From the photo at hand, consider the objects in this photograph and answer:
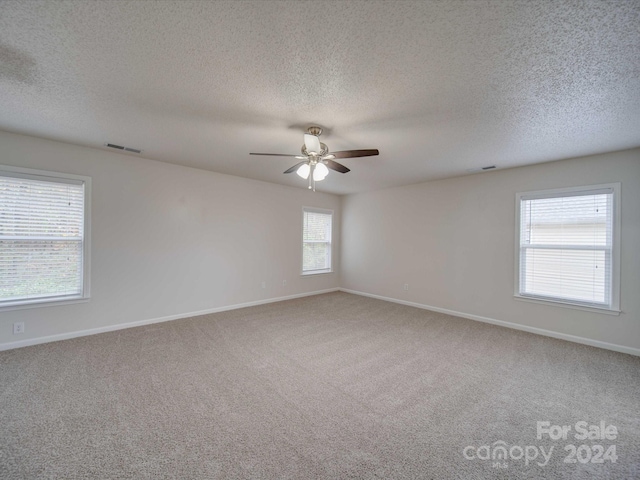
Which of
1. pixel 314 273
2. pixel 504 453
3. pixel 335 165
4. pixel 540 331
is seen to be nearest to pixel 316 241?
pixel 314 273

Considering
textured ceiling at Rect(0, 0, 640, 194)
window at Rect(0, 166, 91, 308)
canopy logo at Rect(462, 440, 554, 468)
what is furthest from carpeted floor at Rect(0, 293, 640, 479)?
textured ceiling at Rect(0, 0, 640, 194)

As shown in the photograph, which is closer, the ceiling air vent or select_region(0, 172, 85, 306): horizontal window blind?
select_region(0, 172, 85, 306): horizontal window blind

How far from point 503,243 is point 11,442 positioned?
5761 mm

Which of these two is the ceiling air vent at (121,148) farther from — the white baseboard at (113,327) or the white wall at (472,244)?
the white wall at (472,244)

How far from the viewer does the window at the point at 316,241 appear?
6.33m

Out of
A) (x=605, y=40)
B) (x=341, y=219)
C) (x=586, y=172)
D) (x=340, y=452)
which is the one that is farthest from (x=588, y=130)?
(x=341, y=219)

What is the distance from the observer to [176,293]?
444 cm

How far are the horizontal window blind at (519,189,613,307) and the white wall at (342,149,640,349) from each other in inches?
6.1

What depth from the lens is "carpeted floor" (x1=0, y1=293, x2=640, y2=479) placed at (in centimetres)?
166

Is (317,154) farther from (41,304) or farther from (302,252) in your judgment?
(41,304)

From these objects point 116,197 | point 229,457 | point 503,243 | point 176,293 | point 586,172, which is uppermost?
point 586,172

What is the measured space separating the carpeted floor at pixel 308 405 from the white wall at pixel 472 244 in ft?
1.99

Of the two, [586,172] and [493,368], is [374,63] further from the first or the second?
[586,172]

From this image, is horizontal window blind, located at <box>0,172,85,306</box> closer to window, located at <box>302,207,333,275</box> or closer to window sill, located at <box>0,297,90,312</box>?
window sill, located at <box>0,297,90,312</box>
